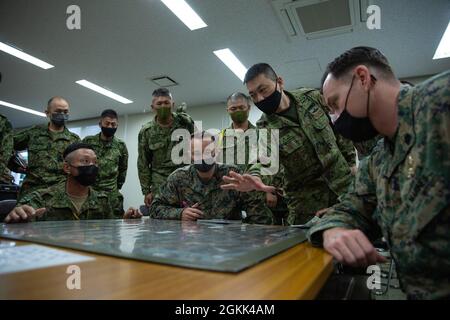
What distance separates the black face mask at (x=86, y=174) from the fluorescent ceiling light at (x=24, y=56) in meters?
3.42

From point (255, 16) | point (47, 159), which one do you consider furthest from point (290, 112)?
point (47, 159)

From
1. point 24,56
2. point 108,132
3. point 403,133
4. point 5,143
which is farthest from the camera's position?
point 24,56

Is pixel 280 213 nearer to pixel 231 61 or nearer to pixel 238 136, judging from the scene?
pixel 238 136

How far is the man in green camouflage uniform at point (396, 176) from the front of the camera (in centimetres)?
65

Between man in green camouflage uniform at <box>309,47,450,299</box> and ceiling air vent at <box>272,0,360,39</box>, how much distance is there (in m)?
2.46

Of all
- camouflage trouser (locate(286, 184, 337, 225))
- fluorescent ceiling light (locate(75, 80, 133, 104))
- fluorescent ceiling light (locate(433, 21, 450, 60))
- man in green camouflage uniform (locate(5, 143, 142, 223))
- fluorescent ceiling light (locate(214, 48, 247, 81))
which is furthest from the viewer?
fluorescent ceiling light (locate(75, 80, 133, 104))

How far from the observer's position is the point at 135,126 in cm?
738

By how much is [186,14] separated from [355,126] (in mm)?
2990

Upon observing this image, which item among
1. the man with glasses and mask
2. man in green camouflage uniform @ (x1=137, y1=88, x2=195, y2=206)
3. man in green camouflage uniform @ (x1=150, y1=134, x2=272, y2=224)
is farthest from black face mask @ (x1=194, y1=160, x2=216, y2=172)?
man in green camouflage uniform @ (x1=137, y1=88, x2=195, y2=206)

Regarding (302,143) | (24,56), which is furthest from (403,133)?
(24,56)

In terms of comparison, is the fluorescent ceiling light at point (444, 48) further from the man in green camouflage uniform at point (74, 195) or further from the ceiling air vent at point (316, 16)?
the man in green camouflage uniform at point (74, 195)

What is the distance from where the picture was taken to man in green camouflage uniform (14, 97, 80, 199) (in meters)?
3.09

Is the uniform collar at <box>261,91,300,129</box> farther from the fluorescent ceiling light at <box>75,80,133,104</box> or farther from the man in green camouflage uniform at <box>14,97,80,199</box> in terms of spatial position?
the fluorescent ceiling light at <box>75,80,133,104</box>
